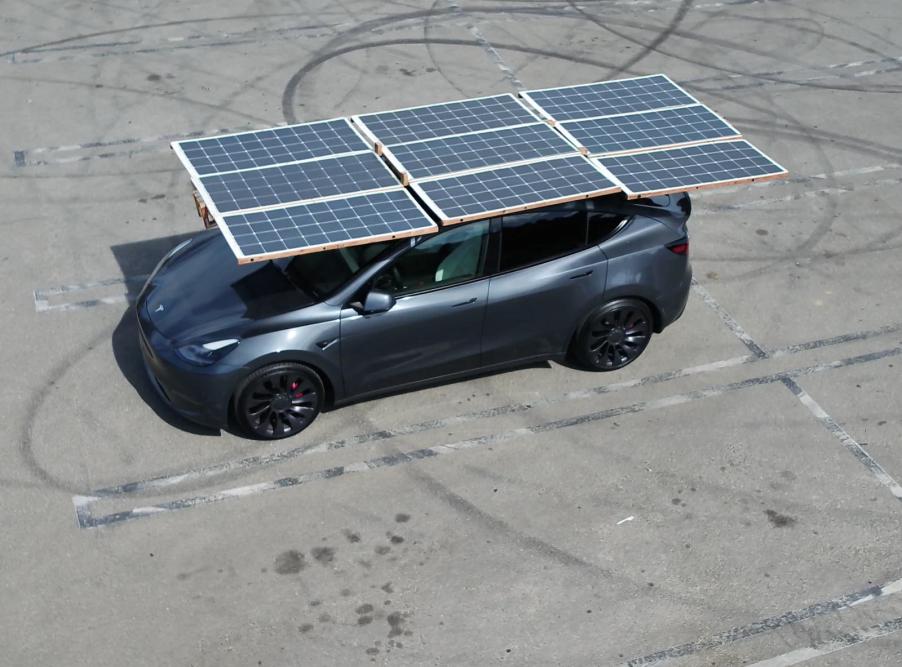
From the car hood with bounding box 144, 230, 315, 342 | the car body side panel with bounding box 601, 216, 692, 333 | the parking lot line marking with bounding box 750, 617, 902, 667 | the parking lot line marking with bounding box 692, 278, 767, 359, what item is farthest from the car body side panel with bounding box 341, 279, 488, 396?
the parking lot line marking with bounding box 750, 617, 902, 667

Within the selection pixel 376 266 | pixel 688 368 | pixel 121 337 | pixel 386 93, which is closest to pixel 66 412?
pixel 121 337

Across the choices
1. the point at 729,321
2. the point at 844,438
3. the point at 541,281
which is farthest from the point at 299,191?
the point at 844,438

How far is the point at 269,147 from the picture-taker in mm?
9578

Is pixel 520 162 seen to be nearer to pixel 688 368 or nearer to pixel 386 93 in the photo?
pixel 688 368

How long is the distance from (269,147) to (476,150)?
1.74 metres

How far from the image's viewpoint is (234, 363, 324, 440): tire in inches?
341

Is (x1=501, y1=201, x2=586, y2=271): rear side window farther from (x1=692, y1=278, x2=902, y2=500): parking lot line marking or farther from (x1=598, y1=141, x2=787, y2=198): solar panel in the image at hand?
(x1=692, y1=278, x2=902, y2=500): parking lot line marking

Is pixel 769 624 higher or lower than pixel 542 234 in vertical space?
lower

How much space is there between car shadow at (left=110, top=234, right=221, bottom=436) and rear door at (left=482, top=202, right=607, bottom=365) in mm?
2486

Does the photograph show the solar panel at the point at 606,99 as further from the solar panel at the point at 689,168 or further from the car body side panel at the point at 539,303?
the car body side panel at the point at 539,303

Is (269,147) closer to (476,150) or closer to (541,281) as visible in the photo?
(476,150)

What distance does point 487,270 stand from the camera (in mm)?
9055

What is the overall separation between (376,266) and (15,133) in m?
7.01

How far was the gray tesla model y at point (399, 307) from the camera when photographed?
28.4ft
